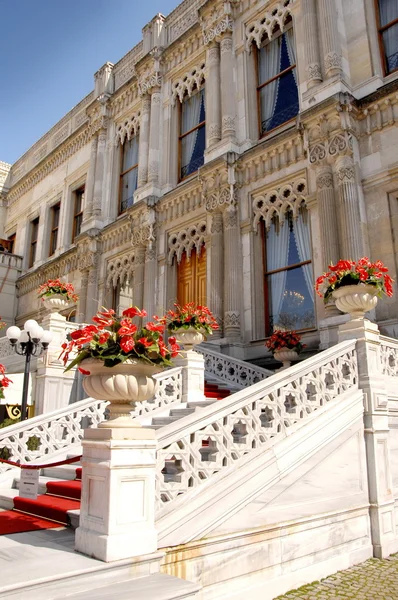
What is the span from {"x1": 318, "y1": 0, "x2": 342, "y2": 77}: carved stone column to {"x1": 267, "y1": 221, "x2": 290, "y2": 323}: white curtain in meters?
3.84

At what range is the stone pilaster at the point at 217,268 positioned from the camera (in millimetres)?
13111

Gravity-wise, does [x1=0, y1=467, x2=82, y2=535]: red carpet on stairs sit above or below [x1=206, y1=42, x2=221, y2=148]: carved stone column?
below

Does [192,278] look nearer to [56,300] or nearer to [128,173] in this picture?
[56,300]

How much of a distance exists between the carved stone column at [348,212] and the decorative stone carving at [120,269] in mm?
8003

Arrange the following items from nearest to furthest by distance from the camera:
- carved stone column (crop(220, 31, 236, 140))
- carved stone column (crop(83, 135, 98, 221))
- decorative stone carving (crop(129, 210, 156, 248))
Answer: carved stone column (crop(220, 31, 236, 140)) < decorative stone carving (crop(129, 210, 156, 248)) < carved stone column (crop(83, 135, 98, 221))

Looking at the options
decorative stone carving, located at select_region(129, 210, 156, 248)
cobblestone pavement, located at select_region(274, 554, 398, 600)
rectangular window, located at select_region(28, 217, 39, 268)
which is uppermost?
rectangular window, located at select_region(28, 217, 39, 268)

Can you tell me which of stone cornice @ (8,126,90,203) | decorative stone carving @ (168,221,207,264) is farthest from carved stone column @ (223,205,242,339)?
stone cornice @ (8,126,90,203)

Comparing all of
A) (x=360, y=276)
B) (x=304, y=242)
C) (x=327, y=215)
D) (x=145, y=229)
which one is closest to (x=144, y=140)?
(x=145, y=229)

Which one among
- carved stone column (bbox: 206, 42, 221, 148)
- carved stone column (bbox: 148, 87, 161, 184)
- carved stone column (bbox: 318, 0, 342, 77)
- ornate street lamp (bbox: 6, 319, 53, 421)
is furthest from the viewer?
carved stone column (bbox: 148, 87, 161, 184)

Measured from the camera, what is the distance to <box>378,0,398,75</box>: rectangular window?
11.6 metres

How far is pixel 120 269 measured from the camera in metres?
17.5

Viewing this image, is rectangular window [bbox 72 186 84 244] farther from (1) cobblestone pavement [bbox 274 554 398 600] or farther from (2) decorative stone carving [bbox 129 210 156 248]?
(1) cobblestone pavement [bbox 274 554 398 600]

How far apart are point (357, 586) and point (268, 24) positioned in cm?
1452

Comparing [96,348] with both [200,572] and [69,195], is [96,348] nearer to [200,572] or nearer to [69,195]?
[200,572]
